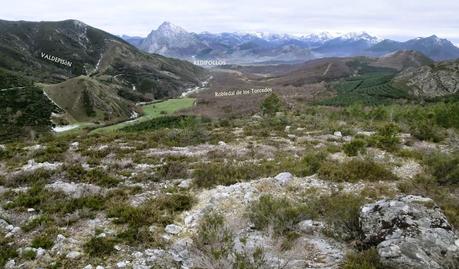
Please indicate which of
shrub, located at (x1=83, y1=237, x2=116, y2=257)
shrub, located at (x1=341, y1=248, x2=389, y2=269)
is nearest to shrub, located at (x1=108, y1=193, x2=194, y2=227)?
shrub, located at (x1=83, y1=237, x2=116, y2=257)

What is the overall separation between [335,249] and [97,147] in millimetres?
20373

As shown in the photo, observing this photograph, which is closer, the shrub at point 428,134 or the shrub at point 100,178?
the shrub at point 100,178

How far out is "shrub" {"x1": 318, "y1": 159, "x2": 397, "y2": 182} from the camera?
60.9ft

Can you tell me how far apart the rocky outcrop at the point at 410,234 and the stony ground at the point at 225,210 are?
0.11ft

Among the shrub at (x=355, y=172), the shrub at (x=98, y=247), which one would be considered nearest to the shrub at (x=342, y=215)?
the shrub at (x=355, y=172)

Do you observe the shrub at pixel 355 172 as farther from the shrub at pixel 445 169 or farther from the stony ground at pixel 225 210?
the shrub at pixel 445 169

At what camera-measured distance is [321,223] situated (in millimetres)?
13664

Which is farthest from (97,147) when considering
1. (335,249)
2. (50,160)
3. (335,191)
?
(335,249)

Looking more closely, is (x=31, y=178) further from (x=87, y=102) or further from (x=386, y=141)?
(x=87, y=102)

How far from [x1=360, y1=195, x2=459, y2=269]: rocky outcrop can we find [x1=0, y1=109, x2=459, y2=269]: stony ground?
3 cm

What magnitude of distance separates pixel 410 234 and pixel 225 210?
21.5 ft

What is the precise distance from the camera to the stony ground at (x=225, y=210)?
11328 mm

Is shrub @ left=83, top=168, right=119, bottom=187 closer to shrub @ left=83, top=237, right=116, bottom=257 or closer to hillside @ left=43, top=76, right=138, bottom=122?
shrub @ left=83, top=237, right=116, bottom=257

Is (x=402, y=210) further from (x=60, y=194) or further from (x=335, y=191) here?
(x=60, y=194)
